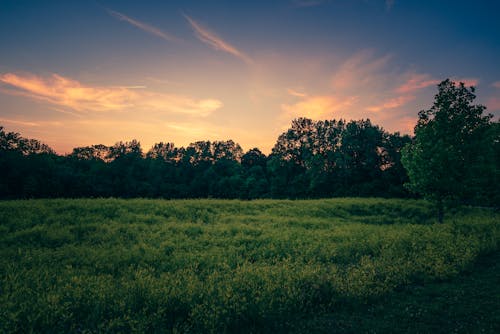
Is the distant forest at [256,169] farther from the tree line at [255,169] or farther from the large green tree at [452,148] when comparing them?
the large green tree at [452,148]

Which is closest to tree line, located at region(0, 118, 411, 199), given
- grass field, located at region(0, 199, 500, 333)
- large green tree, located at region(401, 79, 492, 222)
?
large green tree, located at region(401, 79, 492, 222)

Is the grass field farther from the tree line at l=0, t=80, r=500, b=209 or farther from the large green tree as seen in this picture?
the tree line at l=0, t=80, r=500, b=209

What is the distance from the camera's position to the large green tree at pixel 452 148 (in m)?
20.4

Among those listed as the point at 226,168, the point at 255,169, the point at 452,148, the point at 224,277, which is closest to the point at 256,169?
the point at 255,169

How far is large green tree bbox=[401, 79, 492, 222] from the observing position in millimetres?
20406

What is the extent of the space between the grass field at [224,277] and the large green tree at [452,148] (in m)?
3.94

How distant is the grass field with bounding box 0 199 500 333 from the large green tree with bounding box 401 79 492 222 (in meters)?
3.94

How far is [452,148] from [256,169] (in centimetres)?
5510

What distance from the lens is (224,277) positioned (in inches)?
352

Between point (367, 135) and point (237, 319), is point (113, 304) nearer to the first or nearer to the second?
point (237, 319)

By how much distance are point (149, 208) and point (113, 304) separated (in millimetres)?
14736

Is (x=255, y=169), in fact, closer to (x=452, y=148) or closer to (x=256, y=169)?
(x=256, y=169)

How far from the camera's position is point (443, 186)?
2042 centimetres

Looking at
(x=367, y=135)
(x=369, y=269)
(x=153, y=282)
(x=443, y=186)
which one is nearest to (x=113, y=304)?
(x=153, y=282)
